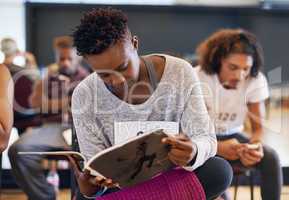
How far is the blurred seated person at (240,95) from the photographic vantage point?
1930mm

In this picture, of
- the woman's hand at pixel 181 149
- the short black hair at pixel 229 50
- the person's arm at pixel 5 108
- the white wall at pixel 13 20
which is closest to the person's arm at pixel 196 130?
the woman's hand at pixel 181 149

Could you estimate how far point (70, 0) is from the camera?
3469 mm

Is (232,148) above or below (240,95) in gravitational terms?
below

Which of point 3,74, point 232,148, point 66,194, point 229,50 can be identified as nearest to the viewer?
point 3,74

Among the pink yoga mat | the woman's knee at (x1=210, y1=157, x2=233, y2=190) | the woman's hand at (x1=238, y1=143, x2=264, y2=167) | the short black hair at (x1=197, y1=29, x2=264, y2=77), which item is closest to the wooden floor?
the woman's hand at (x1=238, y1=143, x2=264, y2=167)

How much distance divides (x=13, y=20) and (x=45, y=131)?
141cm

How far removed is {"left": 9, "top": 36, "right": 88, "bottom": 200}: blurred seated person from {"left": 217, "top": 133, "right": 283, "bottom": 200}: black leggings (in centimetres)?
81

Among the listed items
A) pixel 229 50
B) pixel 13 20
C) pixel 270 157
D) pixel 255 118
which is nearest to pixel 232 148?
pixel 270 157

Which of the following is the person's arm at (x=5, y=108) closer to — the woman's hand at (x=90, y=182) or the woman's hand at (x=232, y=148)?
the woman's hand at (x=90, y=182)

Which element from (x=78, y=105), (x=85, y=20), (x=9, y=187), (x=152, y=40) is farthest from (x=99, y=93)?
(x=152, y=40)

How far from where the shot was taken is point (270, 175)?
193 centimetres

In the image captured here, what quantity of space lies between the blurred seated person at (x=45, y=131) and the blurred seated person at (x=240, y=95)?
0.64 m

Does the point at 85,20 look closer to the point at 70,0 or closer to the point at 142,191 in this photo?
the point at 142,191

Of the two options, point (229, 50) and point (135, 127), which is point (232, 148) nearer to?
point (229, 50)
